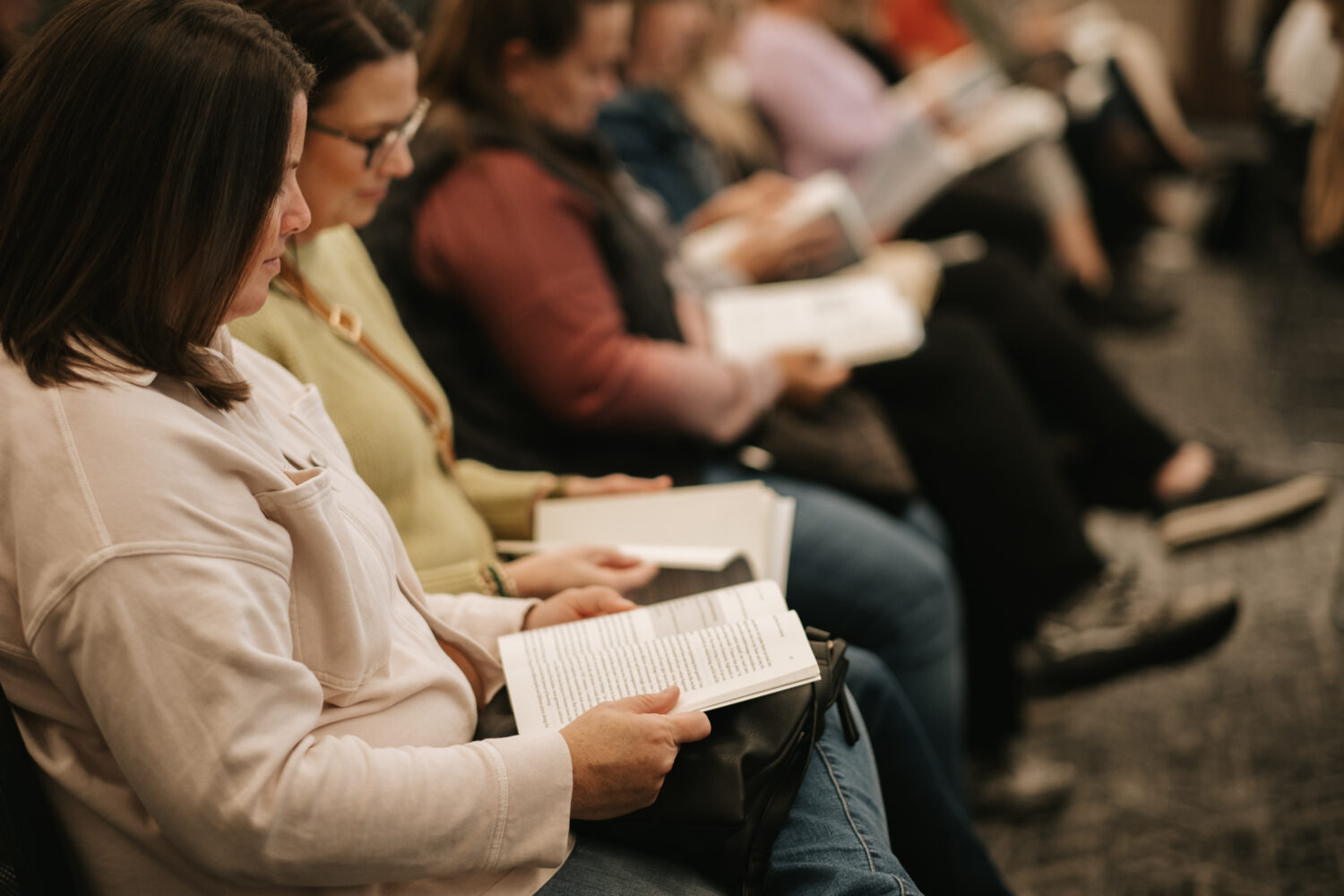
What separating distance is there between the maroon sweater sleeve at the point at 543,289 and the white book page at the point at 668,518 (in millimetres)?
261

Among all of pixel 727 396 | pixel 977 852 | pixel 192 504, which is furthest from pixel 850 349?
pixel 192 504

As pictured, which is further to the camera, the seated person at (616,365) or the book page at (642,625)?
the seated person at (616,365)

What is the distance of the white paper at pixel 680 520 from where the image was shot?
4.63 ft

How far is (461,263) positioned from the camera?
1.61 meters

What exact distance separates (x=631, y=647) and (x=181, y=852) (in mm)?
422

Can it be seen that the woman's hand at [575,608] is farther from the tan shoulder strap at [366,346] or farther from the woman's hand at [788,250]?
the woman's hand at [788,250]

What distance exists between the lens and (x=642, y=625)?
1.09 meters

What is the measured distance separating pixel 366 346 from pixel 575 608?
1.39ft

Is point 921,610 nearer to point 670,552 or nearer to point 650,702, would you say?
point 670,552

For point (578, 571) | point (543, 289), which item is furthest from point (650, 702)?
point (543, 289)

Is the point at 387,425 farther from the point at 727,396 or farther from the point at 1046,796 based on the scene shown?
the point at 1046,796

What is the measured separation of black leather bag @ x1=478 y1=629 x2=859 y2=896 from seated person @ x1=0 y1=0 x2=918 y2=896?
0.04 m

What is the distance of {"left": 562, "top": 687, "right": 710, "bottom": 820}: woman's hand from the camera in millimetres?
913

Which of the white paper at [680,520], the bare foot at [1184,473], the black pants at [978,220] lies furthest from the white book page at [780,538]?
the black pants at [978,220]
